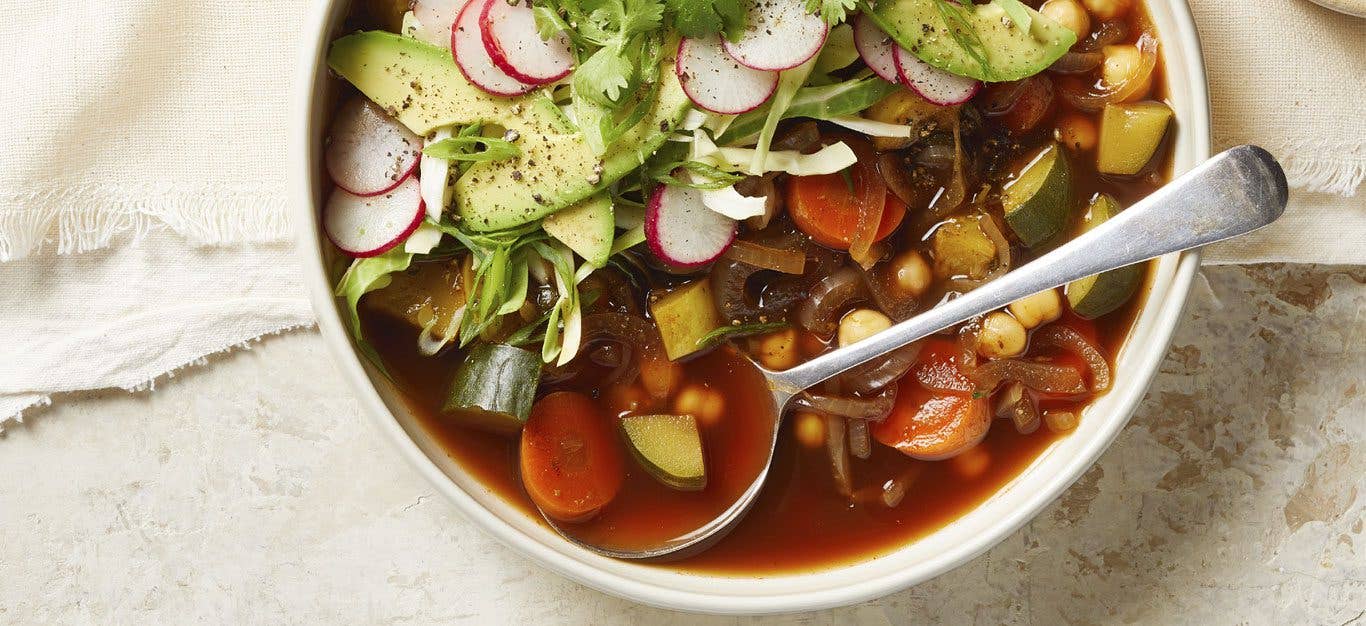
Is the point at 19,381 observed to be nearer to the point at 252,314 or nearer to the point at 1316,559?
the point at 252,314

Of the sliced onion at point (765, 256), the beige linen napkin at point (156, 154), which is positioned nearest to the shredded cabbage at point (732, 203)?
the sliced onion at point (765, 256)

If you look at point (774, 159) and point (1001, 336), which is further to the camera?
point (1001, 336)

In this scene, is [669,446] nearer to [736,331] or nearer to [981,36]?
[736,331]

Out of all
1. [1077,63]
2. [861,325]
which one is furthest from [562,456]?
[1077,63]

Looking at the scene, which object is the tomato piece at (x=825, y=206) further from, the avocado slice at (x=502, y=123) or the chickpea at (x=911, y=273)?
the avocado slice at (x=502, y=123)

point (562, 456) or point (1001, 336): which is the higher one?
point (1001, 336)
